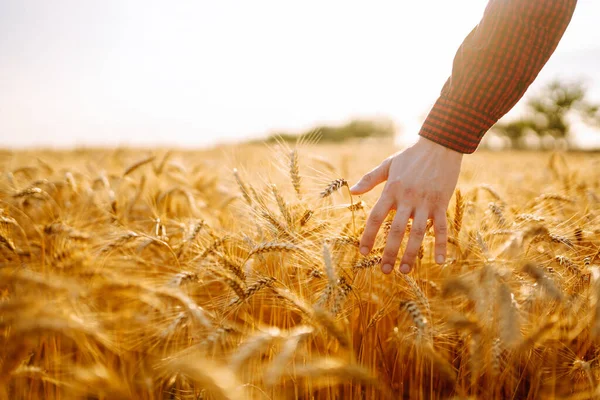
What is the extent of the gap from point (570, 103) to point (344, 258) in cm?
3624

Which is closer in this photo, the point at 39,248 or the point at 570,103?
the point at 39,248

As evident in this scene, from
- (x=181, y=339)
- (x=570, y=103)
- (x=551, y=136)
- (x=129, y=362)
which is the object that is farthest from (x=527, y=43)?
(x=570, y=103)

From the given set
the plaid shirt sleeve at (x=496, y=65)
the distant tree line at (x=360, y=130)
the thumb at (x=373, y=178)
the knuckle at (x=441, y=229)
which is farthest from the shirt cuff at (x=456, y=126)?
the distant tree line at (x=360, y=130)

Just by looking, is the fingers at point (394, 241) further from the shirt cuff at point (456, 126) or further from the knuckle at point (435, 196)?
the shirt cuff at point (456, 126)

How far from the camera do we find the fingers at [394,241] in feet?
3.98

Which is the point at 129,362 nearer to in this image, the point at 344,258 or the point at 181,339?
the point at 181,339

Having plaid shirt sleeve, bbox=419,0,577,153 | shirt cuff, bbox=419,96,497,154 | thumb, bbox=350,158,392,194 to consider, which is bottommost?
thumb, bbox=350,158,392,194

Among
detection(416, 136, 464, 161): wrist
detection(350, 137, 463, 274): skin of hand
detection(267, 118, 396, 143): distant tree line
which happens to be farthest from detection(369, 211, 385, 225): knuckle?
detection(267, 118, 396, 143): distant tree line

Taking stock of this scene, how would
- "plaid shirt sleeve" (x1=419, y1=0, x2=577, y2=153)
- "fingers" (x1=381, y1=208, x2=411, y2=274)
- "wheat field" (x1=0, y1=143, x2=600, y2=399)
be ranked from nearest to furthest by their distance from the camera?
"wheat field" (x1=0, y1=143, x2=600, y2=399), "fingers" (x1=381, y1=208, x2=411, y2=274), "plaid shirt sleeve" (x1=419, y1=0, x2=577, y2=153)

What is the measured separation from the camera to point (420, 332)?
98 centimetres

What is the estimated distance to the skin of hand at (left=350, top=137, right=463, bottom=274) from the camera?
123 cm

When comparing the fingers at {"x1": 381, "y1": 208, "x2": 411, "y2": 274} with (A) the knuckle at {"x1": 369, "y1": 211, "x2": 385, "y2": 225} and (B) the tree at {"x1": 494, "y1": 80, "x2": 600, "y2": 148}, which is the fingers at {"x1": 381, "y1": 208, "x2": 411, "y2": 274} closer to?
(A) the knuckle at {"x1": 369, "y1": 211, "x2": 385, "y2": 225}

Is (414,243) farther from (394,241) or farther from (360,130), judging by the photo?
(360,130)

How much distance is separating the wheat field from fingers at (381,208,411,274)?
0.05 metres
